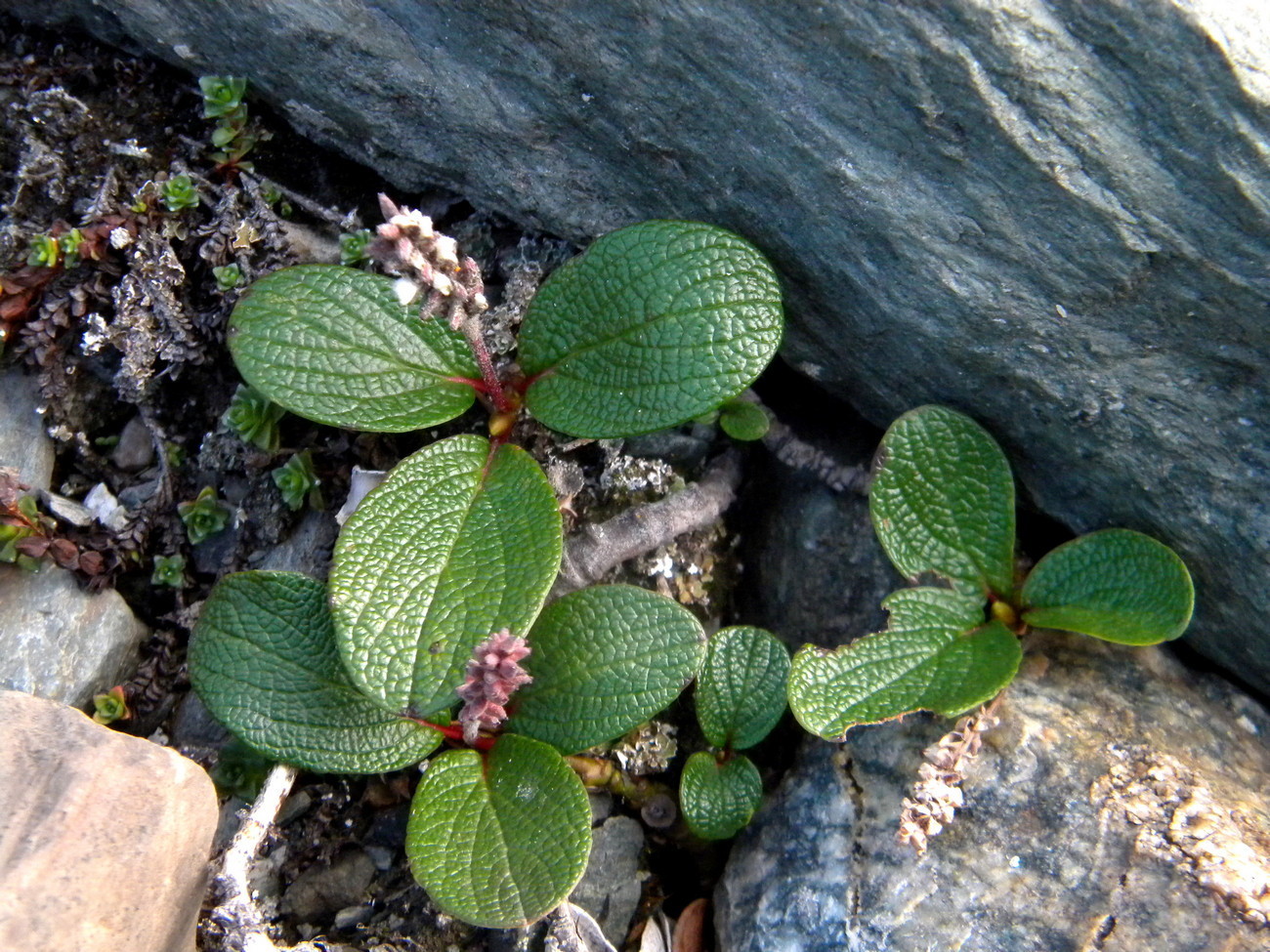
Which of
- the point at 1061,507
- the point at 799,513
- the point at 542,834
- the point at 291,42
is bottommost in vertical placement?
the point at 542,834

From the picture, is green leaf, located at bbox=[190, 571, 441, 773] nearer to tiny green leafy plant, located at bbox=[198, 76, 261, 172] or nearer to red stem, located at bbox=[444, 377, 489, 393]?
red stem, located at bbox=[444, 377, 489, 393]

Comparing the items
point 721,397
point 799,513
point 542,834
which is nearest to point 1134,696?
point 799,513

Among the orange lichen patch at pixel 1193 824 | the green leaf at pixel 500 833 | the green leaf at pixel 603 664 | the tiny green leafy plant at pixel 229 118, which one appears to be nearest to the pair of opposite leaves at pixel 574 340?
the green leaf at pixel 603 664

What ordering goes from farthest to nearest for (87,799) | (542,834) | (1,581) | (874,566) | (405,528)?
(874,566) < (1,581) < (405,528) < (542,834) < (87,799)

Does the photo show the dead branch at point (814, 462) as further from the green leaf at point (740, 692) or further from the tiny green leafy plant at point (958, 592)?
the green leaf at point (740, 692)

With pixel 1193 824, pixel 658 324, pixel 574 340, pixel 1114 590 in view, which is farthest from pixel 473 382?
pixel 1193 824

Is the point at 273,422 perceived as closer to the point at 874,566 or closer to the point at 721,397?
→ the point at 721,397
